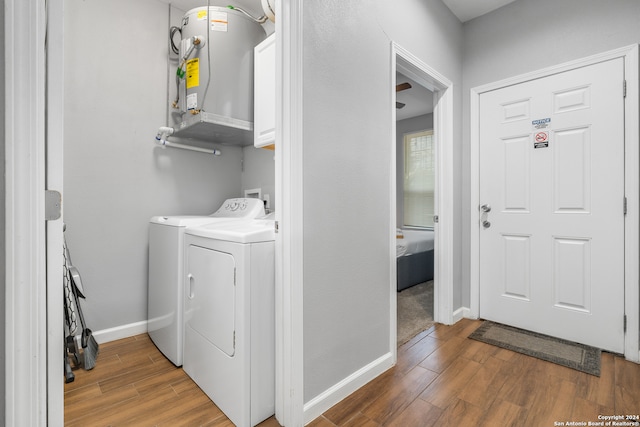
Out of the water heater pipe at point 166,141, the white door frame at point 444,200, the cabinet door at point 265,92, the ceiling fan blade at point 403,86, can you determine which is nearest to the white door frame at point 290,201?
the cabinet door at point 265,92

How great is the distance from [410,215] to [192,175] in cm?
384

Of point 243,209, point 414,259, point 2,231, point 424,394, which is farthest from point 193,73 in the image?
point 414,259

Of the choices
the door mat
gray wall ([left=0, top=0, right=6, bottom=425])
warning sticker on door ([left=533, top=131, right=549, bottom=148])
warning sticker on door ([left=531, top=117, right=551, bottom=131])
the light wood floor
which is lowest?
the light wood floor

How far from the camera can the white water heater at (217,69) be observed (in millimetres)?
2086

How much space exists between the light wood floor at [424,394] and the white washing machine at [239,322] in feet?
0.37

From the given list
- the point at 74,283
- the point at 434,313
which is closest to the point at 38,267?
the point at 74,283

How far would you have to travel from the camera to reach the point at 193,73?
2109mm

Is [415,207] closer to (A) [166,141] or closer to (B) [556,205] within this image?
(B) [556,205]

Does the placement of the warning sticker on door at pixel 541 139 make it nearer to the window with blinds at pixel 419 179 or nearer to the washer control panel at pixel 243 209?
the washer control panel at pixel 243 209

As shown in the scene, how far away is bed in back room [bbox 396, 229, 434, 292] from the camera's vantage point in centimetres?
345

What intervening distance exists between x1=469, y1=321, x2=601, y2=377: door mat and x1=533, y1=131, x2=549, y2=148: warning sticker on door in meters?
1.45

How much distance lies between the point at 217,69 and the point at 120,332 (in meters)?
2.08

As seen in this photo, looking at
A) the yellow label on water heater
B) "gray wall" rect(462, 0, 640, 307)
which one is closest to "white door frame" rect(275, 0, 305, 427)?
the yellow label on water heater

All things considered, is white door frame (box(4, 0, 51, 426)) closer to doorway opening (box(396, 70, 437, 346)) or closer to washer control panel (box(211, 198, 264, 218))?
washer control panel (box(211, 198, 264, 218))
